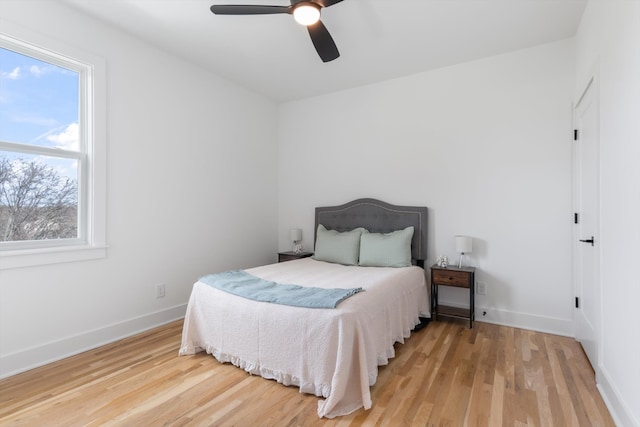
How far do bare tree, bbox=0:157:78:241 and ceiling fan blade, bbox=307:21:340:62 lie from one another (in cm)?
234

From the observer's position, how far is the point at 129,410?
193cm

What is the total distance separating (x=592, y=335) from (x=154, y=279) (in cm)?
385

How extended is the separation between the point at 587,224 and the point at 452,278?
1215 mm

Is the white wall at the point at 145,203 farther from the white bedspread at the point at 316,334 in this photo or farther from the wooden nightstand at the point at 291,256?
the white bedspread at the point at 316,334

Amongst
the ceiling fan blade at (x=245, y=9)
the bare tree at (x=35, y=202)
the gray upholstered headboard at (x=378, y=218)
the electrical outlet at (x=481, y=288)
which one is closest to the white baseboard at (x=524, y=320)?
the electrical outlet at (x=481, y=288)

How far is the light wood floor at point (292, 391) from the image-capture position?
1852 mm

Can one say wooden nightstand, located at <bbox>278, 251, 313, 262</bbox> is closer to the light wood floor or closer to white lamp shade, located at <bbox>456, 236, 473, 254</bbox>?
the light wood floor

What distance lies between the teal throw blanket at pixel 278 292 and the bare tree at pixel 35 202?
50.2 inches

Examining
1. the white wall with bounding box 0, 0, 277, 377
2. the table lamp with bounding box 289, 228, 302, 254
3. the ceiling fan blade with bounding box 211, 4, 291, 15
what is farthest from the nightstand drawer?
the ceiling fan blade with bounding box 211, 4, 291, 15

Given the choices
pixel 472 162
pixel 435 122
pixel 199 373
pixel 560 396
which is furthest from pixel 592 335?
pixel 199 373

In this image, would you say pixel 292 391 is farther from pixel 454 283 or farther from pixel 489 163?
pixel 489 163

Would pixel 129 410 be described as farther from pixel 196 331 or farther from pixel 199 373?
pixel 196 331

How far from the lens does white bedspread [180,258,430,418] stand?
1.97 m

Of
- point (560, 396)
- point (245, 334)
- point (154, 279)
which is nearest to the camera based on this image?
point (560, 396)
